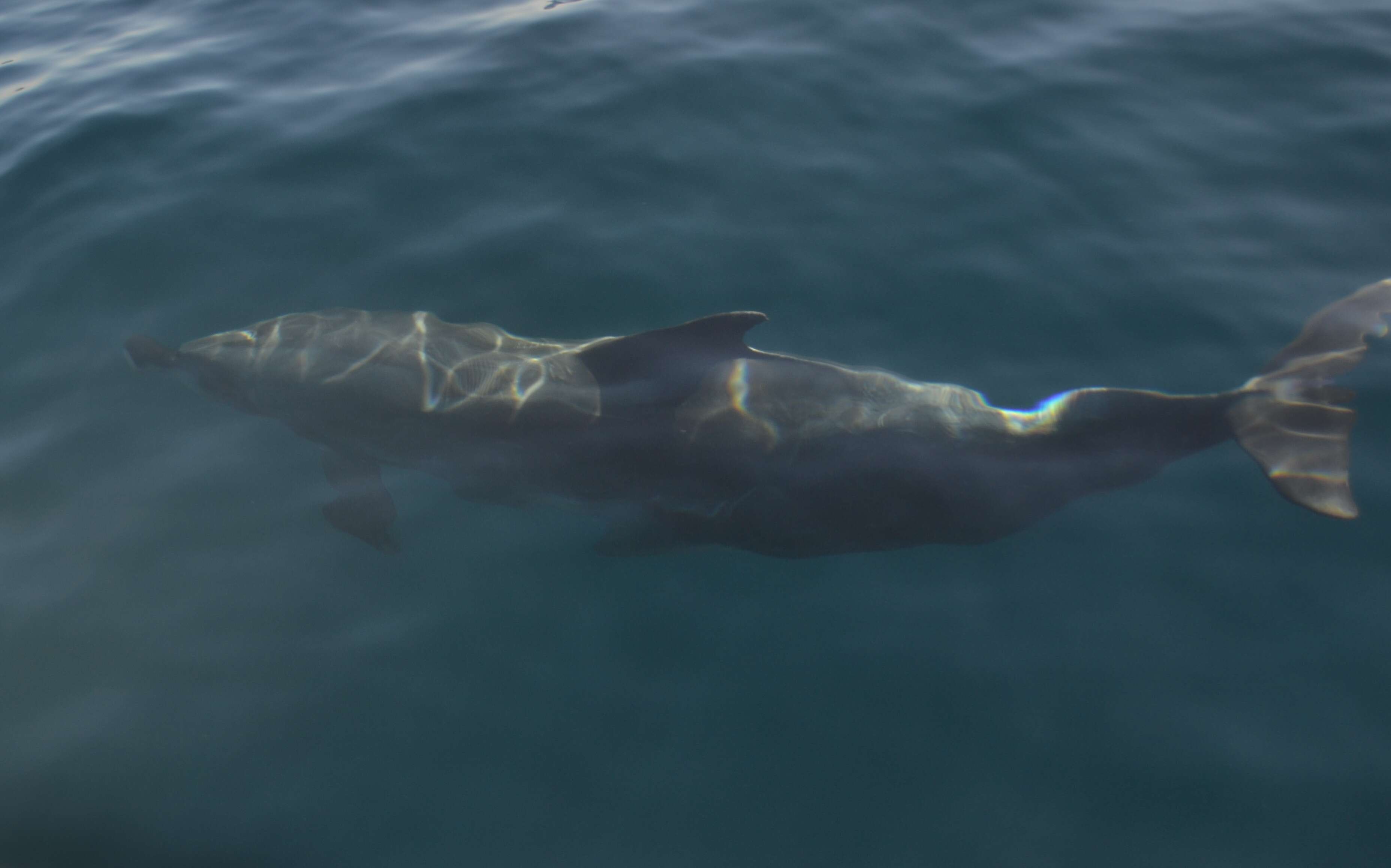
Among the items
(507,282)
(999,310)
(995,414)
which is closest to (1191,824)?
(995,414)

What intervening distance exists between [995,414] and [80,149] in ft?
34.8

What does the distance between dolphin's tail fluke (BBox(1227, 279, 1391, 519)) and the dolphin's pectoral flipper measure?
6.06m

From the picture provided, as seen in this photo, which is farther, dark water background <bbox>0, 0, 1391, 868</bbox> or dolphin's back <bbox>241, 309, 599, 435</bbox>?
dolphin's back <bbox>241, 309, 599, 435</bbox>

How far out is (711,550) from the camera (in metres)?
6.00

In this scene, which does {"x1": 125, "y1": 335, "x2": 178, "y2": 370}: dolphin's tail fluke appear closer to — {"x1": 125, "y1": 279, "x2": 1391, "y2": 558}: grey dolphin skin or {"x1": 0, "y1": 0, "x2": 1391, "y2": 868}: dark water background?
{"x1": 0, "y1": 0, "x2": 1391, "y2": 868}: dark water background

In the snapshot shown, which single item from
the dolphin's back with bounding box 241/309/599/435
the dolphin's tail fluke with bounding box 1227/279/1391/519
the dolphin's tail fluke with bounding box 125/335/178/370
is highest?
the dolphin's tail fluke with bounding box 125/335/178/370

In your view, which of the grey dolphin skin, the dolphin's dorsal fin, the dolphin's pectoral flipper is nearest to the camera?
the grey dolphin skin

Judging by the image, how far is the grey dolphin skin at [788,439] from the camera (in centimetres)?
586

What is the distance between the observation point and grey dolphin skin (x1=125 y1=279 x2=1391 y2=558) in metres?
5.86

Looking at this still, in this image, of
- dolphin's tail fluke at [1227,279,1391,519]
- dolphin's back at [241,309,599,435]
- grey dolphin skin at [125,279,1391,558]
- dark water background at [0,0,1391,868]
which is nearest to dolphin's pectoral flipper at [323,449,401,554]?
grey dolphin skin at [125,279,1391,558]

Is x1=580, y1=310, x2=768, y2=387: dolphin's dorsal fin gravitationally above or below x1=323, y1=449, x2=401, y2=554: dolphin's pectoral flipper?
above

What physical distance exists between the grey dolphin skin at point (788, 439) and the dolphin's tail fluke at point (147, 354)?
195 cm

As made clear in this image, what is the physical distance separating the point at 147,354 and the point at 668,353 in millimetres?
4609

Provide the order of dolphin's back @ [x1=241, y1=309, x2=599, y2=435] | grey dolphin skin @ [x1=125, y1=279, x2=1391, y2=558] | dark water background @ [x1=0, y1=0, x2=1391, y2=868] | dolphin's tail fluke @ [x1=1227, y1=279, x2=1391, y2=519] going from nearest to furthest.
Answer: dark water background @ [x1=0, y1=0, x2=1391, y2=868]
dolphin's tail fluke @ [x1=1227, y1=279, x2=1391, y2=519]
grey dolphin skin @ [x1=125, y1=279, x2=1391, y2=558]
dolphin's back @ [x1=241, y1=309, x2=599, y2=435]
